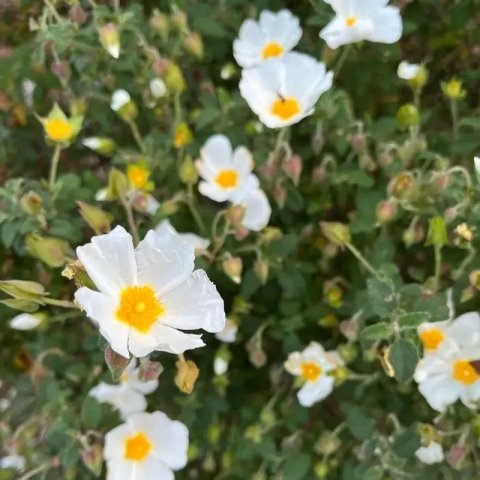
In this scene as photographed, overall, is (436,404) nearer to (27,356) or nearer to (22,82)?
(27,356)

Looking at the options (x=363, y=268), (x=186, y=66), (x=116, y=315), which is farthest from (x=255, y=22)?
(x=116, y=315)

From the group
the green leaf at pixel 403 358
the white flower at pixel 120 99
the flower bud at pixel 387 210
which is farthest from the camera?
the white flower at pixel 120 99

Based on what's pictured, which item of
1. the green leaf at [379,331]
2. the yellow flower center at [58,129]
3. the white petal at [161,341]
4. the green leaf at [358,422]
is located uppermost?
the yellow flower center at [58,129]

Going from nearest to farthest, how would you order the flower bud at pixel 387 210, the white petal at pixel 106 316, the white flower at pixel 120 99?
1. the white petal at pixel 106 316
2. the flower bud at pixel 387 210
3. the white flower at pixel 120 99

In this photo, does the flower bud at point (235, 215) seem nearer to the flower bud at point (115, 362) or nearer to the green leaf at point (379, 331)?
the green leaf at point (379, 331)

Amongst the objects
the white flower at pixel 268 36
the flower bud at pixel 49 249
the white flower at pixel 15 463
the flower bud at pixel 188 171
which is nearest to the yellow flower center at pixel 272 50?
the white flower at pixel 268 36

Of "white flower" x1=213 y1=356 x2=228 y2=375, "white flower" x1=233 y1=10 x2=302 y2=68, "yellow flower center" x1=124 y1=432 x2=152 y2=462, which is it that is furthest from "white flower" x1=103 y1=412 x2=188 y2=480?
"white flower" x1=233 y1=10 x2=302 y2=68

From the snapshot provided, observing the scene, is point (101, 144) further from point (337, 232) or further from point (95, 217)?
point (337, 232)

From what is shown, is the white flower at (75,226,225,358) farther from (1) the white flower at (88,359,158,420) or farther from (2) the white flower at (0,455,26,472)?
(2) the white flower at (0,455,26,472)
